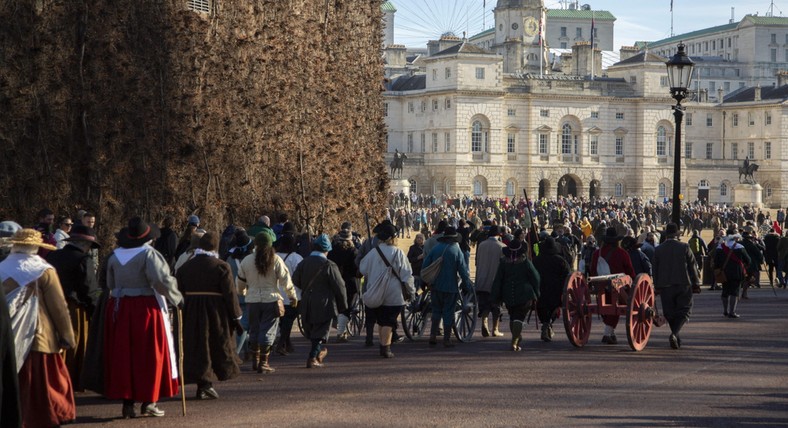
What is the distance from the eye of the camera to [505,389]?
11.3 meters

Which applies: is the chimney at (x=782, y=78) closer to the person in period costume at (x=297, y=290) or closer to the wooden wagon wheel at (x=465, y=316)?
the wooden wagon wheel at (x=465, y=316)

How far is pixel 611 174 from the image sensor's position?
303ft

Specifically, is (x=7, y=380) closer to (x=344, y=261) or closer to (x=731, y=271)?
(x=344, y=261)

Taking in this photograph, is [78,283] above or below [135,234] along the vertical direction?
below

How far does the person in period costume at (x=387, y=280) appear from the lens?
13.5 meters

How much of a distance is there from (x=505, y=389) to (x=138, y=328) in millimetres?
3401

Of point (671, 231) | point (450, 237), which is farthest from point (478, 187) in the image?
point (450, 237)

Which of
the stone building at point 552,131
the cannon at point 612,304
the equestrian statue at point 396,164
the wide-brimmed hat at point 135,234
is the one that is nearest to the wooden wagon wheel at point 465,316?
the cannon at point 612,304

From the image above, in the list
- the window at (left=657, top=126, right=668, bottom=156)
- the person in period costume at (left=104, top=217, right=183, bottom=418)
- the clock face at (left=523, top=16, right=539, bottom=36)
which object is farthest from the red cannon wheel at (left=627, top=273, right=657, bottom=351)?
the clock face at (left=523, top=16, right=539, bottom=36)

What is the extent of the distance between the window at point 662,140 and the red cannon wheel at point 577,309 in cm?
8110

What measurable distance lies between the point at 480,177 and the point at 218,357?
77.4 m

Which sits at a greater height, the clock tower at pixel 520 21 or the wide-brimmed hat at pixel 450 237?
the clock tower at pixel 520 21

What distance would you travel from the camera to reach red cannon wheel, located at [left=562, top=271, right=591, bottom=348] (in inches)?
544

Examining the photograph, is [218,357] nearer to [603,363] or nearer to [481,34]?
[603,363]
